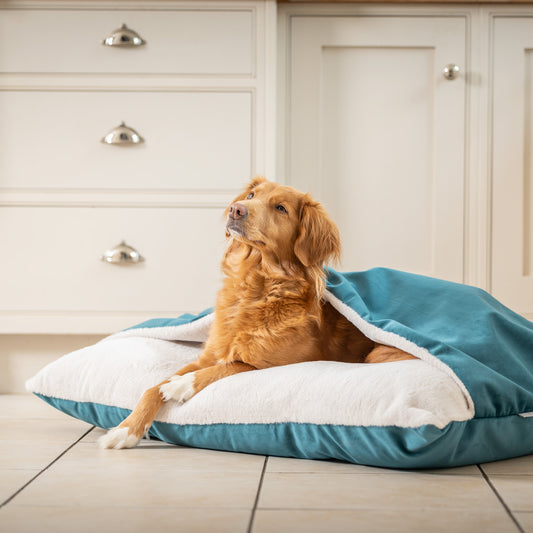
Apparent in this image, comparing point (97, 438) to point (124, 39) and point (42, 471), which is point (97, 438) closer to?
point (42, 471)

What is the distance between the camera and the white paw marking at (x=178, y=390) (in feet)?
5.19

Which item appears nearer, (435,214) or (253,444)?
(253,444)

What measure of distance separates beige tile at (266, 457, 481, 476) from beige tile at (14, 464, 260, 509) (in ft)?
0.29

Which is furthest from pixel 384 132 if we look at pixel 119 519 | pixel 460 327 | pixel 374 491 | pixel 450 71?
pixel 119 519

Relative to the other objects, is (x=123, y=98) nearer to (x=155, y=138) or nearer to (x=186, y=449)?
(x=155, y=138)

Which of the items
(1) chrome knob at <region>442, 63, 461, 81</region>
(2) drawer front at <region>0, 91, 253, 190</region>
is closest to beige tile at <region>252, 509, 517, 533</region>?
(2) drawer front at <region>0, 91, 253, 190</region>

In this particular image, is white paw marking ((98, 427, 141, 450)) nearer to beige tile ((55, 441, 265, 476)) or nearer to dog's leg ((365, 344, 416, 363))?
beige tile ((55, 441, 265, 476))

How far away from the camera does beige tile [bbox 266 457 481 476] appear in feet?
4.59

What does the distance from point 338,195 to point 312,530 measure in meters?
1.73

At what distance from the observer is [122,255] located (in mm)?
2426

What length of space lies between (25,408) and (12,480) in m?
0.92

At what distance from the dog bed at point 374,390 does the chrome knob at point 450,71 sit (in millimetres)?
1086

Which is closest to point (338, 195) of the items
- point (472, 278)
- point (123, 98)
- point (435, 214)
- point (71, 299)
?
point (435, 214)

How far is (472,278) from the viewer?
2.57 metres
